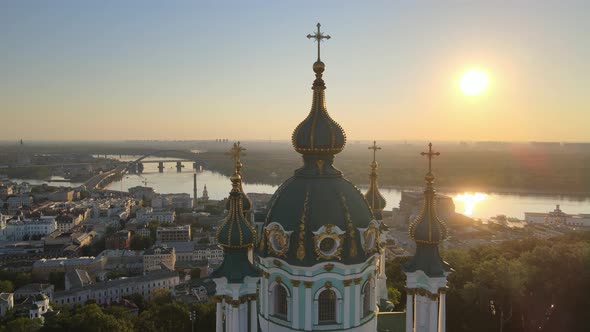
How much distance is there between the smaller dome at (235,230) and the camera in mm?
10641

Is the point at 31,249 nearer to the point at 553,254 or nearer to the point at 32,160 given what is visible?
the point at 553,254

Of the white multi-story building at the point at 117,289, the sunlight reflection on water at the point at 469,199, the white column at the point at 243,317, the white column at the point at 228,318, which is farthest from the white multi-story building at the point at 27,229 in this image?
the sunlight reflection on water at the point at 469,199

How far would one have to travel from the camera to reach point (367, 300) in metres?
10.7

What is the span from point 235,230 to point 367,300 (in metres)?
3.43

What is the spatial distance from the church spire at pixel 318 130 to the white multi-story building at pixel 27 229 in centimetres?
6688

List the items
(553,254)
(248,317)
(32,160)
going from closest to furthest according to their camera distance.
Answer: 1. (248,317)
2. (553,254)
3. (32,160)

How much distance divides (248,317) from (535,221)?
7043 cm

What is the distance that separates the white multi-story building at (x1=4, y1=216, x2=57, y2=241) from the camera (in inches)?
2594

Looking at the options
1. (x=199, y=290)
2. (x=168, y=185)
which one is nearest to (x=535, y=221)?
(x=199, y=290)

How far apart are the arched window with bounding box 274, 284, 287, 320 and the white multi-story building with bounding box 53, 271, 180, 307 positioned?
32889 mm

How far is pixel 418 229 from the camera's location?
11.3m

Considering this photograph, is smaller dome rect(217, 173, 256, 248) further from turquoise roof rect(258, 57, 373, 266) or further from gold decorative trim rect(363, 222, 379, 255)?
gold decorative trim rect(363, 222, 379, 255)

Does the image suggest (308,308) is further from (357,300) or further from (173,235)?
(173,235)

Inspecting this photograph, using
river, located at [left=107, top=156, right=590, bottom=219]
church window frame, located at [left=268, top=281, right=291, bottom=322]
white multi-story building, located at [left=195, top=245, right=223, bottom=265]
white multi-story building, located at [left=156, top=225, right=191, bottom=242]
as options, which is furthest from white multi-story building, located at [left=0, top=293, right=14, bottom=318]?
river, located at [left=107, top=156, right=590, bottom=219]
